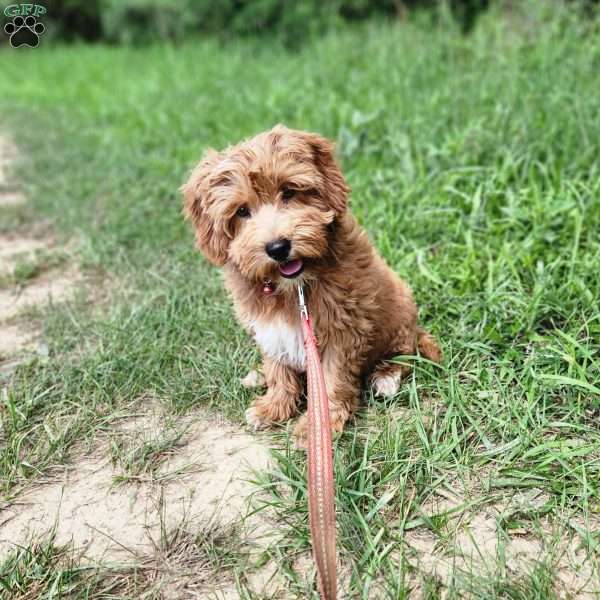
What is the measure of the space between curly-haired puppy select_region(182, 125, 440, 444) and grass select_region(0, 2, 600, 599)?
27 centimetres

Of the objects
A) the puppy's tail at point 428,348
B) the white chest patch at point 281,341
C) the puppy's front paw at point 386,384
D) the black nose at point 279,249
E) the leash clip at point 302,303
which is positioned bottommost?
the puppy's front paw at point 386,384

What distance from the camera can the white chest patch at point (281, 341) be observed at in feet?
9.45

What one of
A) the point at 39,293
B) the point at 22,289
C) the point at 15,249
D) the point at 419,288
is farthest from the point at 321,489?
the point at 15,249

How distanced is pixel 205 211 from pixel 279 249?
497mm

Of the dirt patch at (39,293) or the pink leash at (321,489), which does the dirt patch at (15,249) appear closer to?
the dirt patch at (39,293)

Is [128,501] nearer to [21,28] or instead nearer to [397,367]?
[397,367]

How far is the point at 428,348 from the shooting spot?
3.29 metres

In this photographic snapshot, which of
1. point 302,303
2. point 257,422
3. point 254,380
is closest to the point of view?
point 302,303

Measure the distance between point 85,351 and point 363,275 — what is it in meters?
1.87

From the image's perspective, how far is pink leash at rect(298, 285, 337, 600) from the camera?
190 centimetres

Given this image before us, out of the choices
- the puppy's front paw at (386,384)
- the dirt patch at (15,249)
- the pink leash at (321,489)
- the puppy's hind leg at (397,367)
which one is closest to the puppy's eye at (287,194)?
the pink leash at (321,489)

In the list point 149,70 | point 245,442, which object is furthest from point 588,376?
point 149,70

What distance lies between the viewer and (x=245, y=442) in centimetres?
298

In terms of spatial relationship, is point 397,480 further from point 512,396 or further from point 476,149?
point 476,149
